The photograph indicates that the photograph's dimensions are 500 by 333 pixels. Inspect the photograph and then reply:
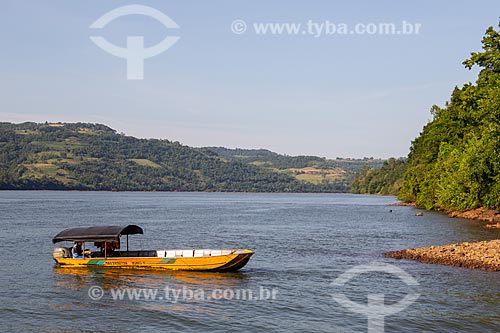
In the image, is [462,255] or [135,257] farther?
[462,255]

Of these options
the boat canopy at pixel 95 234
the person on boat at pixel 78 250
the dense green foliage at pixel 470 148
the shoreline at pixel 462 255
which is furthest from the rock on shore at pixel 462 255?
the dense green foliage at pixel 470 148

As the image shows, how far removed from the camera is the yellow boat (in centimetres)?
3375

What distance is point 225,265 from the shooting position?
111 feet

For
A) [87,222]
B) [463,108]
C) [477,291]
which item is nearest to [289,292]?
[477,291]

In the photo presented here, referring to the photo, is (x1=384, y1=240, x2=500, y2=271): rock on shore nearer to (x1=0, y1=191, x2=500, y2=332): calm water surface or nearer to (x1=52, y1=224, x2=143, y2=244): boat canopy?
(x1=0, y1=191, x2=500, y2=332): calm water surface

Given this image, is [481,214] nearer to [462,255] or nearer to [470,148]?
[470,148]

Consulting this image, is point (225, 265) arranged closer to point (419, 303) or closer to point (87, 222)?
point (419, 303)

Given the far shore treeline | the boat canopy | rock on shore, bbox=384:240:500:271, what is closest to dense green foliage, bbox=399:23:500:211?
the far shore treeline

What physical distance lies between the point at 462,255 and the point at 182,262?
1777 centimetres

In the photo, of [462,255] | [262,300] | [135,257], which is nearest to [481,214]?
[462,255]

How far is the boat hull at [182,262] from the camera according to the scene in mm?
33625

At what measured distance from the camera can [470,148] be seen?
68125mm

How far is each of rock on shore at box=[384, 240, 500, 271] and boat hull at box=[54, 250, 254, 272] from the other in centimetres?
1215

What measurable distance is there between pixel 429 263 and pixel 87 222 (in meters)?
55.0
